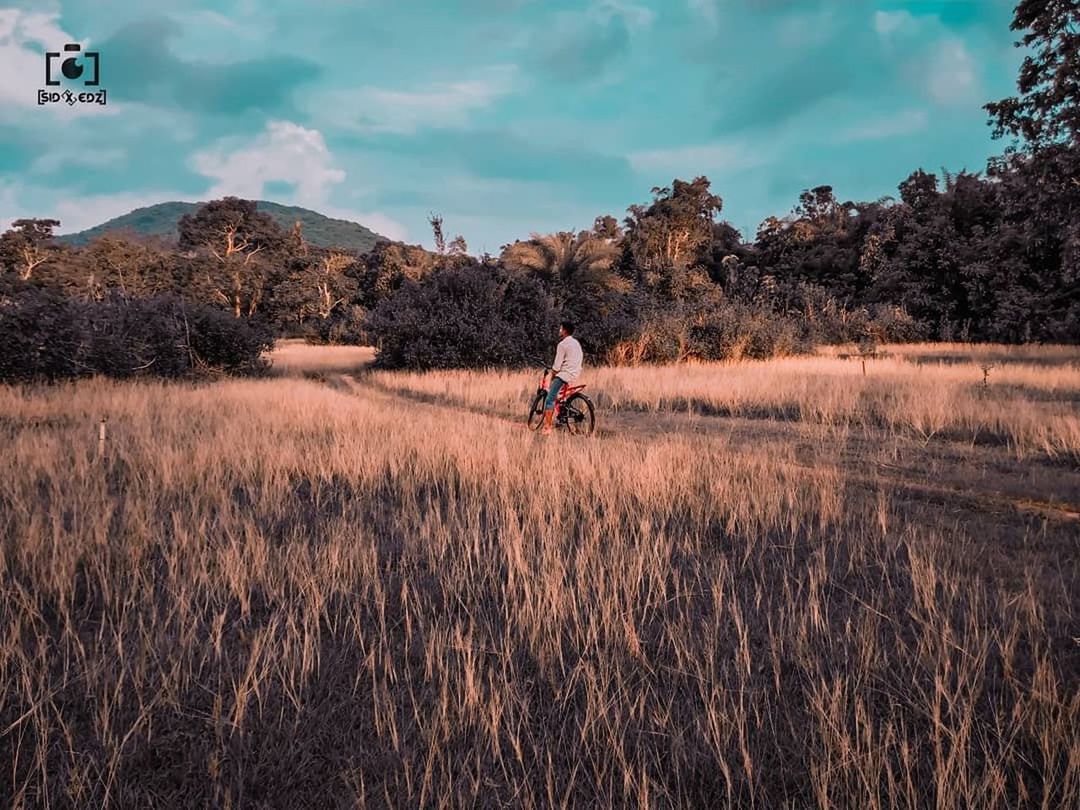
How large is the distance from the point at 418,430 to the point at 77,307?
1228 centimetres

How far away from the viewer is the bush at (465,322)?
21156 mm

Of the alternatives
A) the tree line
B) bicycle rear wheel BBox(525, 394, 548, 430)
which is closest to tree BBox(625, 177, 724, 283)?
the tree line

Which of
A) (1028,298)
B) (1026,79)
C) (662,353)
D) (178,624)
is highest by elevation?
(1026,79)

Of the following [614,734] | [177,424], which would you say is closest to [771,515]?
[614,734]

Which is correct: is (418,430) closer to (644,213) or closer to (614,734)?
(614,734)

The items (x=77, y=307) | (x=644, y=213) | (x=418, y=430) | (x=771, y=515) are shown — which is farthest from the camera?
(x=644, y=213)

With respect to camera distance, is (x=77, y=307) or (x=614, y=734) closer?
(x=614, y=734)

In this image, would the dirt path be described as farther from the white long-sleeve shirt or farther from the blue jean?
the white long-sleeve shirt

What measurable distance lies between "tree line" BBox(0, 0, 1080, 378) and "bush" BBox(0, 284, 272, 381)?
0.07 metres

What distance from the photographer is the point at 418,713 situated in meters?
2.58

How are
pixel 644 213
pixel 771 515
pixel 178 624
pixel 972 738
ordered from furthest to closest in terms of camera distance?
pixel 644 213 < pixel 771 515 < pixel 178 624 < pixel 972 738

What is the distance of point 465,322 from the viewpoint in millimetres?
21312

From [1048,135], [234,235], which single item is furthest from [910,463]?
[234,235]

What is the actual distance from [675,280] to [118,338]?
31.5 m
